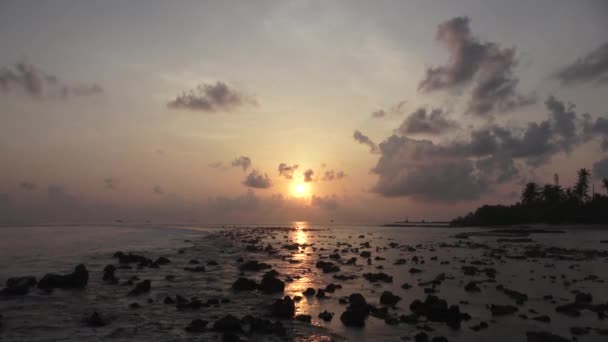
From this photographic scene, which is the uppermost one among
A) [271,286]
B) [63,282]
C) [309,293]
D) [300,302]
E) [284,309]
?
[284,309]

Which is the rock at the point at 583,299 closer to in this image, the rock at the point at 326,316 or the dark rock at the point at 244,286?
the rock at the point at 326,316

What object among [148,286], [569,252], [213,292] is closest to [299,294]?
[213,292]

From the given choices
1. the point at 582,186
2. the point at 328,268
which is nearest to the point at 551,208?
the point at 582,186

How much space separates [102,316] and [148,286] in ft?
26.7

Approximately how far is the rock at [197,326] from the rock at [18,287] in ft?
53.5

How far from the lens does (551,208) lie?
14800cm

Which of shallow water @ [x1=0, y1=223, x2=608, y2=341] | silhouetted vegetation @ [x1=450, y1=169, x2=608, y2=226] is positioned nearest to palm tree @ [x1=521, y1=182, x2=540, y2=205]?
silhouetted vegetation @ [x1=450, y1=169, x2=608, y2=226]

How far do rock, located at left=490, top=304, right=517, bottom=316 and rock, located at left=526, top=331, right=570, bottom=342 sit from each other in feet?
13.1

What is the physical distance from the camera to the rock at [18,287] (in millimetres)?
27766

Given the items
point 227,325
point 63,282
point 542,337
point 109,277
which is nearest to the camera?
point 542,337

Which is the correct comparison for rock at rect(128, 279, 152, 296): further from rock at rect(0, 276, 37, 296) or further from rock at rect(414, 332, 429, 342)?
rock at rect(414, 332, 429, 342)

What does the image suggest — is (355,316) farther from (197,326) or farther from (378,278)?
(378,278)

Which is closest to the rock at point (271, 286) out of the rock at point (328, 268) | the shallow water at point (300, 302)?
the shallow water at point (300, 302)

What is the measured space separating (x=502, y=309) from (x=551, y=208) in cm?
14951
